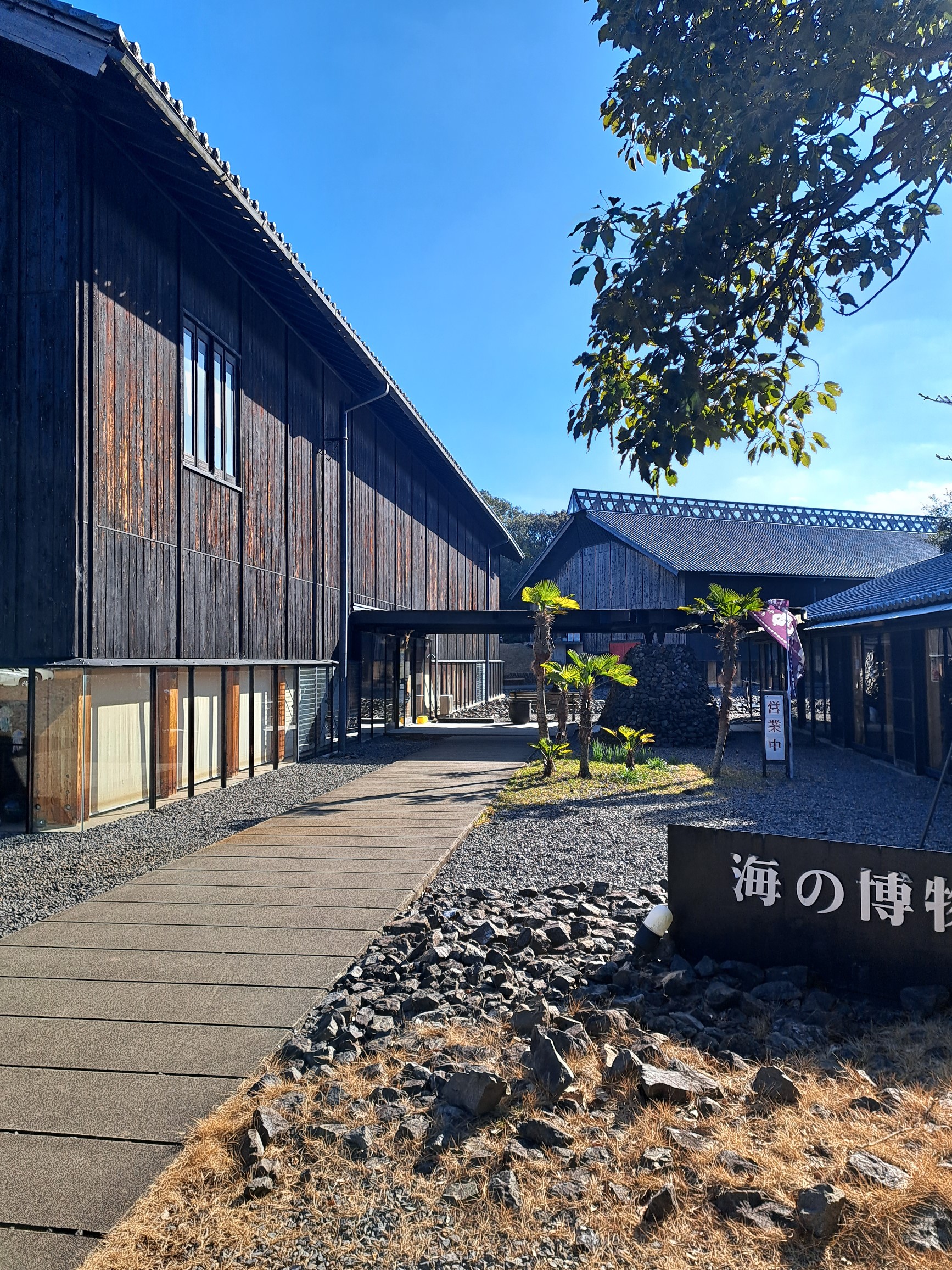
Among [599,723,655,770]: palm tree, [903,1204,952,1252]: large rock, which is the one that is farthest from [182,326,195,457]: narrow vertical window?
[903,1204,952,1252]: large rock

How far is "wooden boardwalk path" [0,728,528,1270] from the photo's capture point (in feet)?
8.98

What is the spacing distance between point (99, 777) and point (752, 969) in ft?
22.8

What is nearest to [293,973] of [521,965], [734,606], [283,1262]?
[521,965]

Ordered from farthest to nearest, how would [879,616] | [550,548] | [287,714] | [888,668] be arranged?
[550,548], [888,668], [287,714], [879,616]

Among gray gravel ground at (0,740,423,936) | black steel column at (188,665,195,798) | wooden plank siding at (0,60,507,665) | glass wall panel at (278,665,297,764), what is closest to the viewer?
gray gravel ground at (0,740,423,936)

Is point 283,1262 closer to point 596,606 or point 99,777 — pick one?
point 99,777

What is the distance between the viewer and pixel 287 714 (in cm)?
1388

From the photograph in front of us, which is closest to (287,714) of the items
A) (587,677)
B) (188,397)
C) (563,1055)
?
(587,677)

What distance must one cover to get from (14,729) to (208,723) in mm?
2983

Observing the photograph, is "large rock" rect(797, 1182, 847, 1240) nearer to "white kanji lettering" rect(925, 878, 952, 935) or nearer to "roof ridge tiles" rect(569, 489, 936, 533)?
"white kanji lettering" rect(925, 878, 952, 935)

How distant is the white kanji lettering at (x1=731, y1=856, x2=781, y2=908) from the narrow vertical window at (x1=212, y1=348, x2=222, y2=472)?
9.25 metres

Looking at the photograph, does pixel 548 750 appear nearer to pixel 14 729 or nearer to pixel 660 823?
pixel 660 823

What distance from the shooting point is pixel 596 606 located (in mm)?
36000

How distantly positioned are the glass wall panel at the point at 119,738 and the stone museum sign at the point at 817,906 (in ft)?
20.8
